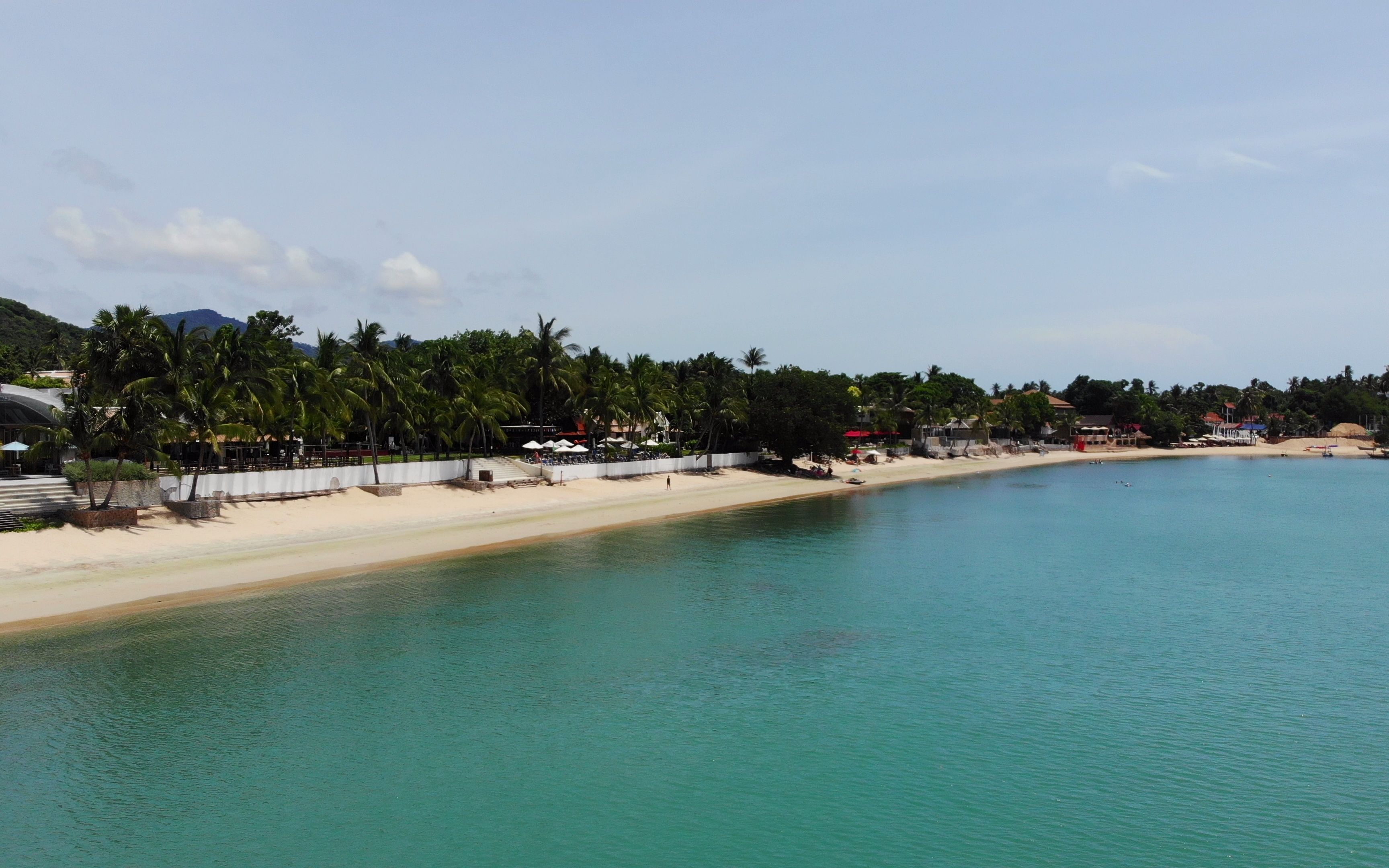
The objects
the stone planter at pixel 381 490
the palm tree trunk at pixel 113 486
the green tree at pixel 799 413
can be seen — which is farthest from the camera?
the green tree at pixel 799 413

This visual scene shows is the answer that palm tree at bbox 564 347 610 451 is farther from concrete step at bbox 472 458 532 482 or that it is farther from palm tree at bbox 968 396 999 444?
palm tree at bbox 968 396 999 444

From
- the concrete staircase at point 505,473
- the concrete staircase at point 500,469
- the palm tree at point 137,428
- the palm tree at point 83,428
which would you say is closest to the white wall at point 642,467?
the concrete staircase at point 505,473

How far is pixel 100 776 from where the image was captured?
1856 cm

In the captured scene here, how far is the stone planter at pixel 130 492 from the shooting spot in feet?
127

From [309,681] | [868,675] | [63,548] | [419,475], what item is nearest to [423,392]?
[419,475]

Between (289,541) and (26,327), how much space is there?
171880 millimetres

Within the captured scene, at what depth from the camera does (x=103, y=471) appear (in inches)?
1539

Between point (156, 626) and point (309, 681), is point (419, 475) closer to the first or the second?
point (156, 626)

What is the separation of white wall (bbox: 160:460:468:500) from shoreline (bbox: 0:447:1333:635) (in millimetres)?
869

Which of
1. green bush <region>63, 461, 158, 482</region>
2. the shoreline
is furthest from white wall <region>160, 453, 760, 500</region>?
green bush <region>63, 461, 158, 482</region>

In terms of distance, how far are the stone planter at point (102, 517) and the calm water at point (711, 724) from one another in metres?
8.99

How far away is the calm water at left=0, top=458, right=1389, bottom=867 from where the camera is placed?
53.0 feet

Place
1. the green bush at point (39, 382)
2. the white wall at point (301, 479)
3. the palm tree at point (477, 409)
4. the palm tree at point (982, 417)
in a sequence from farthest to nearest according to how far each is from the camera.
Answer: the palm tree at point (982, 417) → the green bush at point (39, 382) → the palm tree at point (477, 409) → the white wall at point (301, 479)

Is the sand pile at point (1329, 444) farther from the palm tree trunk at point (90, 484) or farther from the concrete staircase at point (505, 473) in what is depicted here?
the palm tree trunk at point (90, 484)
